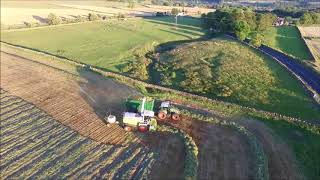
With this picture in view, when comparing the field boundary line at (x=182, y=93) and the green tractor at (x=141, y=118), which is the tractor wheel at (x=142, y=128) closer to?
the green tractor at (x=141, y=118)

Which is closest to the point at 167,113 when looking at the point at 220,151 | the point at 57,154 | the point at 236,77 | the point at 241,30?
the point at 220,151

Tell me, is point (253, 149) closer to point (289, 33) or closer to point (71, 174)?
point (71, 174)

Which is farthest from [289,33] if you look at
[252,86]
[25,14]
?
[25,14]

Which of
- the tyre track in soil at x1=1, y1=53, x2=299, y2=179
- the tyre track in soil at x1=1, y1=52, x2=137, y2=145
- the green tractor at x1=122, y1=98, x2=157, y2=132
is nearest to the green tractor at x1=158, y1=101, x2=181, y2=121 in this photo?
the tyre track in soil at x1=1, y1=53, x2=299, y2=179

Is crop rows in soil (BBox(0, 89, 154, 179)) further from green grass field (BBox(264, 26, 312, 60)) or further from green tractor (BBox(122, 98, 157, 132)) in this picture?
green grass field (BBox(264, 26, 312, 60))

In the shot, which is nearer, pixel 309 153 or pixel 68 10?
pixel 309 153

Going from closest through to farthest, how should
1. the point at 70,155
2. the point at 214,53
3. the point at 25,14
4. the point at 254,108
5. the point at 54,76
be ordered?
1. the point at 70,155
2. the point at 254,108
3. the point at 54,76
4. the point at 214,53
5. the point at 25,14

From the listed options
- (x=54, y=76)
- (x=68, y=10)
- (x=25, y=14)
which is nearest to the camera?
(x=54, y=76)

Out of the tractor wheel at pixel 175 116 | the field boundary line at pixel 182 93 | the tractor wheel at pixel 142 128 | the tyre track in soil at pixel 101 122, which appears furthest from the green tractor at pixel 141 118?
the field boundary line at pixel 182 93
